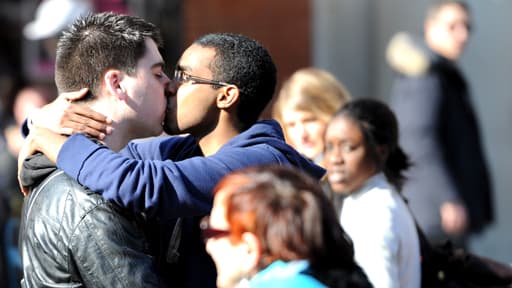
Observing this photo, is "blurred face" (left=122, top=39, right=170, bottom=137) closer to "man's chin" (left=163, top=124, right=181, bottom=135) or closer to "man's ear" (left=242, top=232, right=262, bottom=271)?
"man's chin" (left=163, top=124, right=181, bottom=135)

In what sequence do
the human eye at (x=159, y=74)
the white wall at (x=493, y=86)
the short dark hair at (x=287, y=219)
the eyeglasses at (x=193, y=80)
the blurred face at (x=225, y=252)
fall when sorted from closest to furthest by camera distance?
the short dark hair at (x=287, y=219)
the blurred face at (x=225, y=252)
the human eye at (x=159, y=74)
the eyeglasses at (x=193, y=80)
the white wall at (x=493, y=86)

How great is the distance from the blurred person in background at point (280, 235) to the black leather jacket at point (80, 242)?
0.51 meters

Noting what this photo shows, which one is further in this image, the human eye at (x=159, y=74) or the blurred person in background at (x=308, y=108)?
the blurred person in background at (x=308, y=108)

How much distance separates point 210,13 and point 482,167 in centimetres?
281

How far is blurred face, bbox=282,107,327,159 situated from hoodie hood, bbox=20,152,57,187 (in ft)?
7.46

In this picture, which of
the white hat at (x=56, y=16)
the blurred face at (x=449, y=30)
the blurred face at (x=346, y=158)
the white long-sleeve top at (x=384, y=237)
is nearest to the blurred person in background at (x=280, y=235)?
the white long-sleeve top at (x=384, y=237)

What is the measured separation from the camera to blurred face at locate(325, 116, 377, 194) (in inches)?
186

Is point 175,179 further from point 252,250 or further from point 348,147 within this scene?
point 348,147

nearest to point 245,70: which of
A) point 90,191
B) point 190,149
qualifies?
point 190,149

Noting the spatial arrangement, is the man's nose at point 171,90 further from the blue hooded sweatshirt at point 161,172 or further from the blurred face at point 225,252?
the blurred face at point 225,252

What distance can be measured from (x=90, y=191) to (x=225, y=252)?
67cm

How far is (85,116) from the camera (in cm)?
346

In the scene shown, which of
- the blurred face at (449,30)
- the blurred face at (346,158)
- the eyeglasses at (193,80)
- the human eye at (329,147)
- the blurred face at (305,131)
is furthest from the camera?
the blurred face at (449,30)

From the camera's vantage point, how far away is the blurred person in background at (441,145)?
21.7 ft
